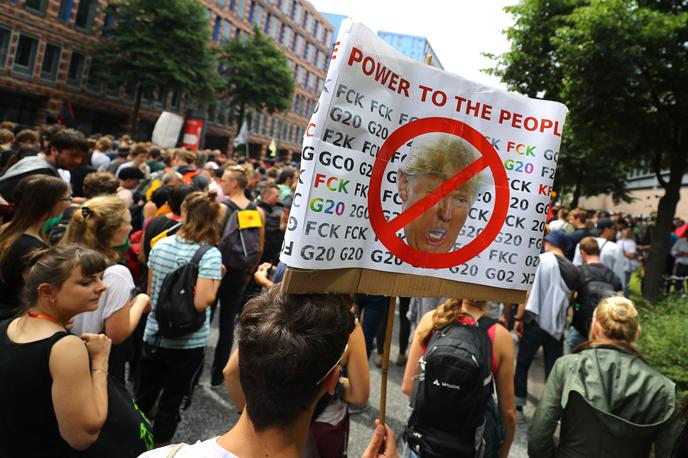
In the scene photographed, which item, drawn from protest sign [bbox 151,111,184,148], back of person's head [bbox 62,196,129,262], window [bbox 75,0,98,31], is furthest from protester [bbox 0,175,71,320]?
window [bbox 75,0,98,31]

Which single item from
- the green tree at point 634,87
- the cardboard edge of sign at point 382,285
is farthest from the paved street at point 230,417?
the green tree at point 634,87

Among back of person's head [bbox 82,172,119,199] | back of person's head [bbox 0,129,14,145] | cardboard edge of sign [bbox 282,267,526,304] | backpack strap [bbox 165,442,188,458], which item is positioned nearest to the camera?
backpack strap [bbox 165,442,188,458]

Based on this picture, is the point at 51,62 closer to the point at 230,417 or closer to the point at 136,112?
the point at 136,112

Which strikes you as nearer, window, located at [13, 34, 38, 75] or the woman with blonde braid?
the woman with blonde braid

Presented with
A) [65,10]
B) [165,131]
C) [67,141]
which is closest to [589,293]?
[67,141]

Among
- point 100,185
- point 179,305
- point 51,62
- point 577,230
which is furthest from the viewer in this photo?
point 51,62

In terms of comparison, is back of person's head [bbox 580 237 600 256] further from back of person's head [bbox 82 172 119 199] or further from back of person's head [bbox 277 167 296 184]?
back of person's head [bbox 82 172 119 199]

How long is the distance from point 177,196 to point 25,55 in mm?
29139

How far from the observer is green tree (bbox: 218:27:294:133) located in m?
40.2

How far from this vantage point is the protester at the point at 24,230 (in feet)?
9.16

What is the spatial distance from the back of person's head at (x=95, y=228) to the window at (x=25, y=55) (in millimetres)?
29448

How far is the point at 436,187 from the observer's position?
5.99 ft

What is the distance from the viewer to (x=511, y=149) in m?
1.96

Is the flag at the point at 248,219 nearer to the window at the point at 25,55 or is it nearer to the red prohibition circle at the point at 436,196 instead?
the red prohibition circle at the point at 436,196
